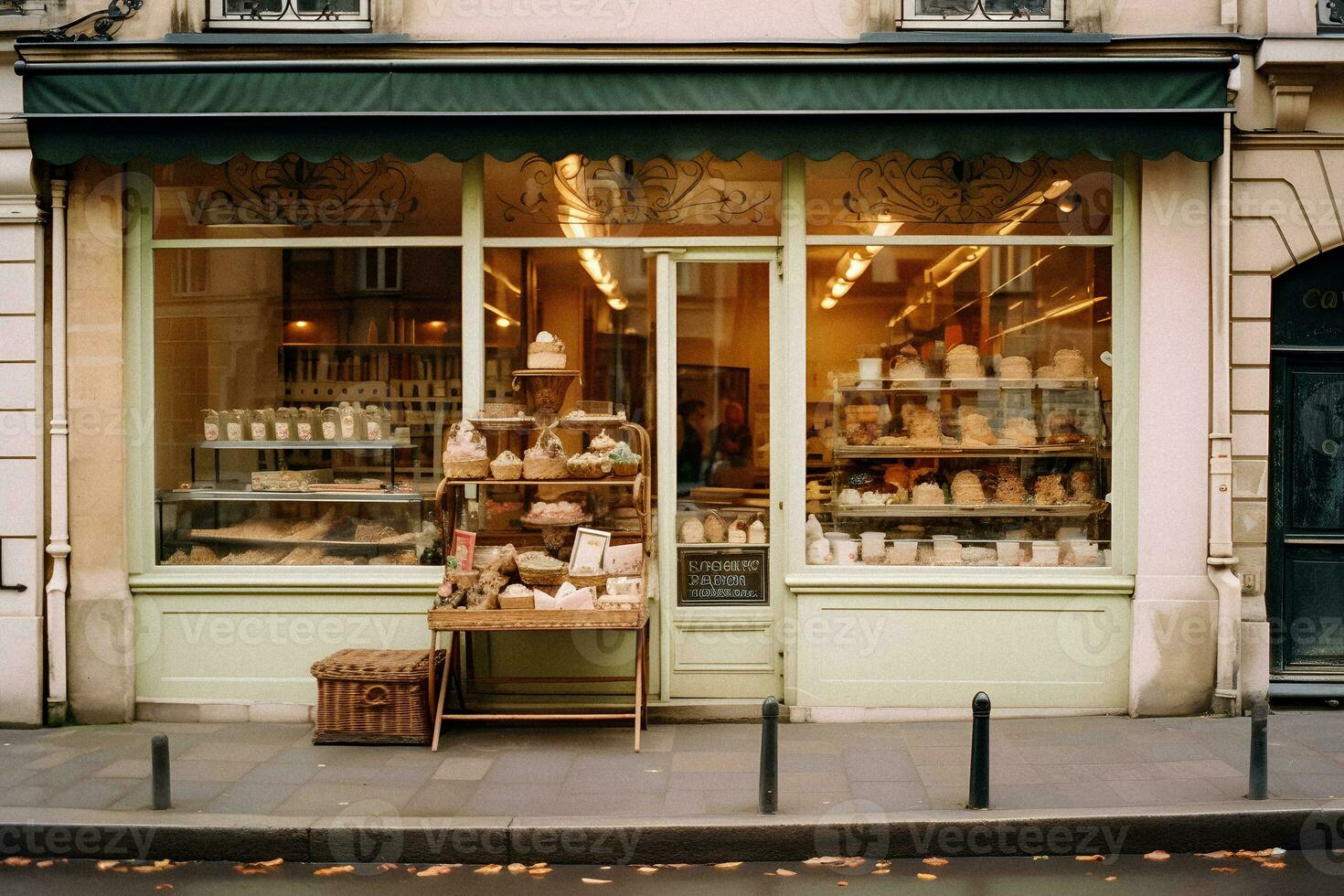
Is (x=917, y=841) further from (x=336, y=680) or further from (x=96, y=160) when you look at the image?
(x=96, y=160)

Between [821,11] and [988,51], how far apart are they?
3.99 feet

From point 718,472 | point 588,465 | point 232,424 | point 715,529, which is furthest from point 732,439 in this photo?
point 232,424

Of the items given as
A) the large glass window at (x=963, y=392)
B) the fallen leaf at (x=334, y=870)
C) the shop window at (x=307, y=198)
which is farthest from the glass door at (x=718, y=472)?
the fallen leaf at (x=334, y=870)

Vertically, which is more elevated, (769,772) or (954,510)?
(954,510)

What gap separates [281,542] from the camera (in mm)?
8188

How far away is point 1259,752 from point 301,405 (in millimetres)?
6735

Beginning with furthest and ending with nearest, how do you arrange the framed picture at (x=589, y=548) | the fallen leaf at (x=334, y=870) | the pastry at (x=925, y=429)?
1. the pastry at (x=925, y=429)
2. the framed picture at (x=589, y=548)
3. the fallen leaf at (x=334, y=870)

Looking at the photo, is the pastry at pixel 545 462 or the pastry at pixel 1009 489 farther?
the pastry at pixel 1009 489

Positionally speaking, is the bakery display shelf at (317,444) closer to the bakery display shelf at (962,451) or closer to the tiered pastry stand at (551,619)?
the tiered pastry stand at (551,619)

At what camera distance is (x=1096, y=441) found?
8094 mm

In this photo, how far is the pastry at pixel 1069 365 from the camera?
810 centimetres

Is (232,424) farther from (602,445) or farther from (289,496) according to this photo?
(602,445)

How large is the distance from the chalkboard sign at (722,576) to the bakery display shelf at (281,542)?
2.06 metres

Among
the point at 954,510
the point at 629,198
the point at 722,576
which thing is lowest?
the point at 722,576
